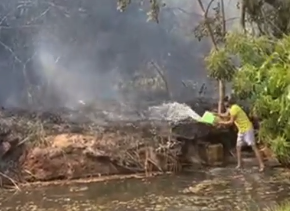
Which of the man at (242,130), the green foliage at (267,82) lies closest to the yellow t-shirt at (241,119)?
the man at (242,130)

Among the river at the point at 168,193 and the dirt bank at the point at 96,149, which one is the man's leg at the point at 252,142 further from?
the dirt bank at the point at 96,149

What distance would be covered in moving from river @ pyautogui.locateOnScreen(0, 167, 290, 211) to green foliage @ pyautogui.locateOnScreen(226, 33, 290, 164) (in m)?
1.02

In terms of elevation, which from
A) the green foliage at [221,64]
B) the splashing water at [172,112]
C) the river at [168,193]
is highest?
the green foliage at [221,64]

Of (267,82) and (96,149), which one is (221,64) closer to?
(267,82)

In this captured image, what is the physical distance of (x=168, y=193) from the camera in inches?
408

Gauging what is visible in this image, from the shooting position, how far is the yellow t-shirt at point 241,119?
39.3 ft

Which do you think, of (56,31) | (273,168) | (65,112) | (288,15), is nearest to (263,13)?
(288,15)

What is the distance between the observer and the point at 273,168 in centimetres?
1193

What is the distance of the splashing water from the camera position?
13.9 m

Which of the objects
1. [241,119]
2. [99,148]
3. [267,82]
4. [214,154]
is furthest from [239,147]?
[267,82]

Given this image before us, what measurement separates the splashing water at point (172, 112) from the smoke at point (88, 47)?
3.47 ft

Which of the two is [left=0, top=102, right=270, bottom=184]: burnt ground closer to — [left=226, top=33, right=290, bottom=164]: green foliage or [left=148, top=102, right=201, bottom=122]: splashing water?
[left=148, top=102, right=201, bottom=122]: splashing water

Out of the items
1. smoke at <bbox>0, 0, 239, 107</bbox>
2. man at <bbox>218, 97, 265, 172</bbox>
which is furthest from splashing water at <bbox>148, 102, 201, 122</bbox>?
man at <bbox>218, 97, 265, 172</bbox>

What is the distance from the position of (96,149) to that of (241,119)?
2432 millimetres
